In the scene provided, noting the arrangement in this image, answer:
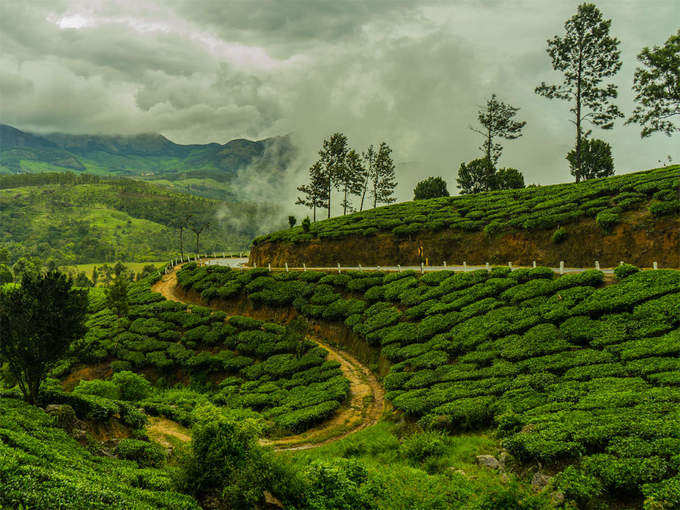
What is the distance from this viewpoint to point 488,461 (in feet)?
34.6

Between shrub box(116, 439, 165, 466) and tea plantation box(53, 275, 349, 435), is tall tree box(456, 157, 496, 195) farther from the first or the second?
shrub box(116, 439, 165, 466)

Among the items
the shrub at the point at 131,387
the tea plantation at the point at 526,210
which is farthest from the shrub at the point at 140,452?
the tea plantation at the point at 526,210

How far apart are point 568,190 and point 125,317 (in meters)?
45.3

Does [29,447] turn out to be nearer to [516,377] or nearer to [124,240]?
[516,377]

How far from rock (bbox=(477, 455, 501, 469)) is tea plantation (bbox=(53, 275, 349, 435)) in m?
8.15

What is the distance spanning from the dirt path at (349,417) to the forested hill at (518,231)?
1180 centimetres

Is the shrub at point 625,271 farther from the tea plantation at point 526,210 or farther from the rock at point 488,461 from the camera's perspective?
the rock at point 488,461

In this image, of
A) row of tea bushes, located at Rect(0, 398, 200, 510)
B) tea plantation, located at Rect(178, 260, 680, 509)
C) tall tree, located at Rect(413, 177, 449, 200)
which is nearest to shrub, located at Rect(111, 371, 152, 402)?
row of tea bushes, located at Rect(0, 398, 200, 510)

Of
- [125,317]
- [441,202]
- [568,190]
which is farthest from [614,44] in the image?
[125,317]

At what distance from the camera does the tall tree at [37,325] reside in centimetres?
1343

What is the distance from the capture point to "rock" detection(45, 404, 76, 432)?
508 inches

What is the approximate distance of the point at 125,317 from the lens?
119 ft

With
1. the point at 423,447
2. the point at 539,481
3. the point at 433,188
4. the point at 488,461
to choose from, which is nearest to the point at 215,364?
the point at 423,447

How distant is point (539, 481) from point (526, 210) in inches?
1134
